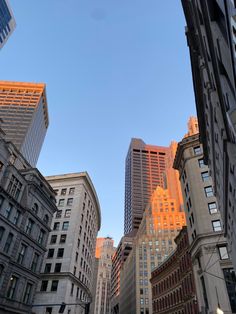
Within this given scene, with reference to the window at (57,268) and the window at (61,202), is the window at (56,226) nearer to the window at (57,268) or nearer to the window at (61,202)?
the window at (61,202)

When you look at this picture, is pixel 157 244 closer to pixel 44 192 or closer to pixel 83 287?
pixel 83 287

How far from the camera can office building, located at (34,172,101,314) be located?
57.1 metres

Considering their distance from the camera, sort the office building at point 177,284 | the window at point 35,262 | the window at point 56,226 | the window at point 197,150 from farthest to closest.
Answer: the window at point 56,226
the window at point 197,150
the office building at point 177,284
the window at point 35,262

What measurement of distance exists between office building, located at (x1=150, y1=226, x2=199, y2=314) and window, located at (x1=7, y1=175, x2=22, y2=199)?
1317 inches

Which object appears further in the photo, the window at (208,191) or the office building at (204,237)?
the window at (208,191)

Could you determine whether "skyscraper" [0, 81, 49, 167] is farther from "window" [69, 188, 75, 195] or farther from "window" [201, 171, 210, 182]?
"window" [201, 171, 210, 182]

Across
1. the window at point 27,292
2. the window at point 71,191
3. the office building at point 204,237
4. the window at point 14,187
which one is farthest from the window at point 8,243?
the window at point 71,191

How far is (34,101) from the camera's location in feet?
630

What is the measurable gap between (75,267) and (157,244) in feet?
250

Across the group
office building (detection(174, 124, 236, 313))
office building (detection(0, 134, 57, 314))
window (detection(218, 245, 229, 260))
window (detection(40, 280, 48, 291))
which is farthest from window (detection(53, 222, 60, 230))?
window (detection(218, 245, 229, 260))

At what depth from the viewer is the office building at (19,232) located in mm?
36188

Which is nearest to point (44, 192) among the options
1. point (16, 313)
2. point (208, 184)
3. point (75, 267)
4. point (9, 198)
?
point (9, 198)

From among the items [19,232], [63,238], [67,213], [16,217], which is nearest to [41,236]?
[19,232]

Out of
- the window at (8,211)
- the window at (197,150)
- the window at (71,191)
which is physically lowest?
the window at (8,211)
